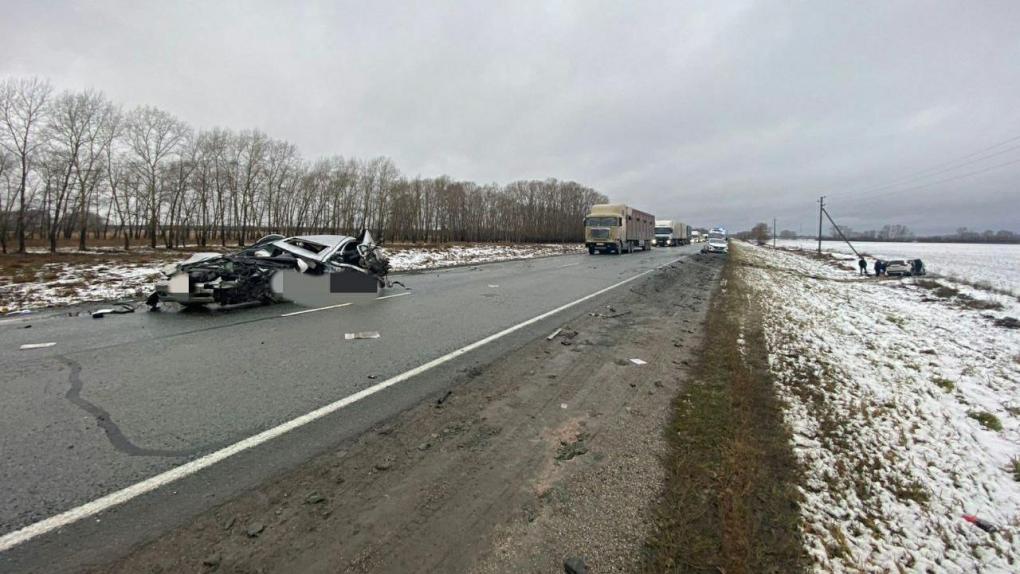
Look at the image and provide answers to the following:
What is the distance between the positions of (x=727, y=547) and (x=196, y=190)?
60733mm

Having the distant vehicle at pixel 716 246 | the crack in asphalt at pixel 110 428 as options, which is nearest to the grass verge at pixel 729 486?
the crack in asphalt at pixel 110 428

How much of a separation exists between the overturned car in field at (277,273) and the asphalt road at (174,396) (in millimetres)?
612

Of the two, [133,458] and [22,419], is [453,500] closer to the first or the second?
[133,458]

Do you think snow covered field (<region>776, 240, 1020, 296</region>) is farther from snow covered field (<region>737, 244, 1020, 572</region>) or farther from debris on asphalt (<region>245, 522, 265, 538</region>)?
debris on asphalt (<region>245, 522, 265, 538</region>)

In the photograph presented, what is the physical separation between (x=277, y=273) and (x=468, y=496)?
8784 mm

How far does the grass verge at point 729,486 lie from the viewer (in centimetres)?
221

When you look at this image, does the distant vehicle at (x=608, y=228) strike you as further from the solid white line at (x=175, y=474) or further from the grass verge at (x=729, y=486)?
the solid white line at (x=175, y=474)

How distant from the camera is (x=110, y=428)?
3395mm

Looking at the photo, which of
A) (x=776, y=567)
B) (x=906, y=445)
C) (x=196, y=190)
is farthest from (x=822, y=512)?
(x=196, y=190)

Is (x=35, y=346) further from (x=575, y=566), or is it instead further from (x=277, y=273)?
(x=575, y=566)

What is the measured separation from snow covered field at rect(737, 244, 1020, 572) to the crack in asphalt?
425cm

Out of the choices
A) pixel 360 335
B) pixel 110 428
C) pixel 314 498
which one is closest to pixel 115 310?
pixel 360 335

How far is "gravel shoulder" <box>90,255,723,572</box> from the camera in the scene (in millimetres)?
2135

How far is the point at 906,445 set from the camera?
3.59 m
